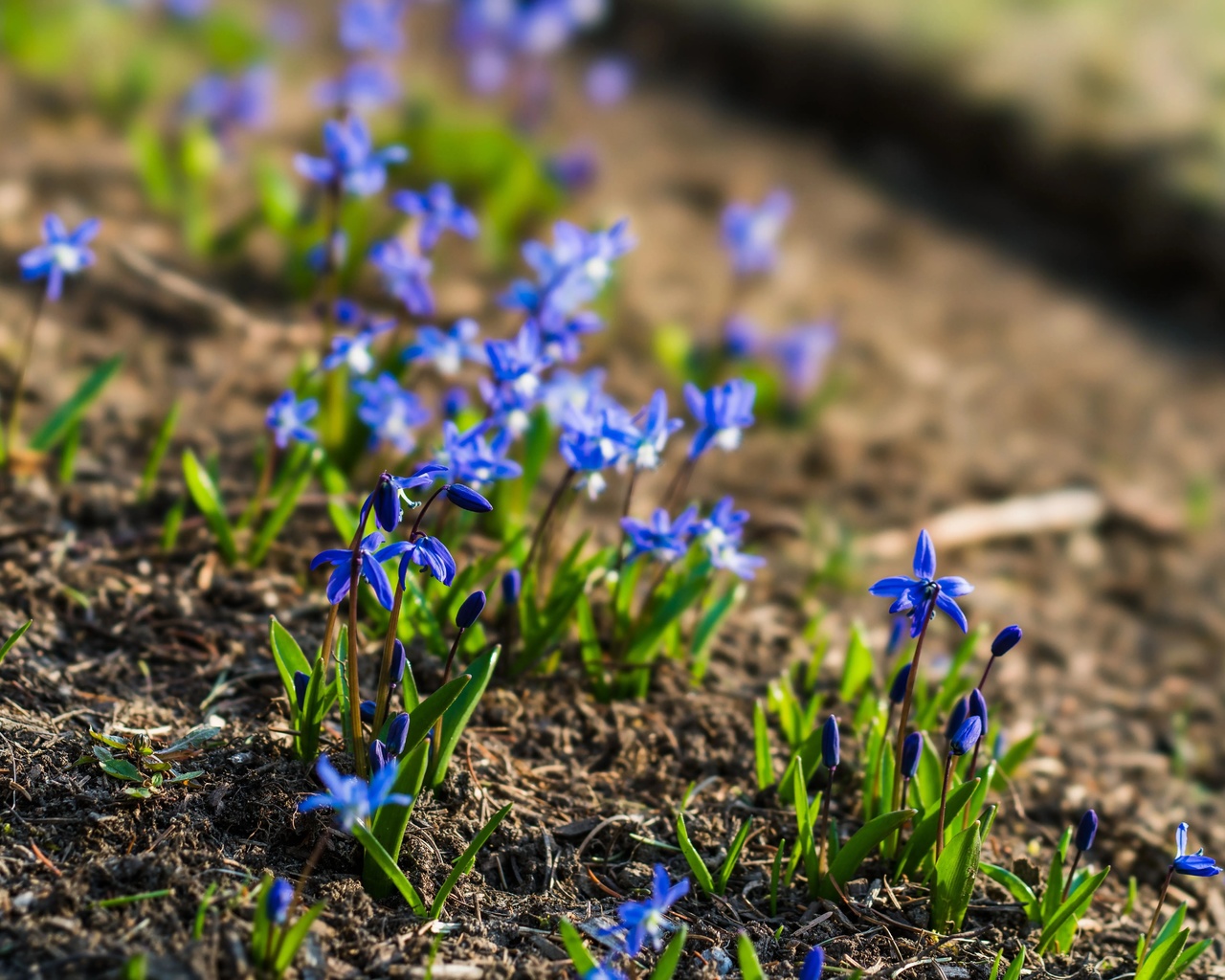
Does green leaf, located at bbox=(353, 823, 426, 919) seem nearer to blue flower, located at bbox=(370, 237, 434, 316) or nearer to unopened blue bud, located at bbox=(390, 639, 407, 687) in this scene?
unopened blue bud, located at bbox=(390, 639, 407, 687)

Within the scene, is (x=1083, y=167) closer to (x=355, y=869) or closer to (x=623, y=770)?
(x=623, y=770)

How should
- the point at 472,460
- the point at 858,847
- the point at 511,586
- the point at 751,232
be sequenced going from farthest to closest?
the point at 751,232, the point at 511,586, the point at 472,460, the point at 858,847

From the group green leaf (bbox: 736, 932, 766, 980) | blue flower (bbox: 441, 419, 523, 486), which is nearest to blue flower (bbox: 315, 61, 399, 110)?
blue flower (bbox: 441, 419, 523, 486)

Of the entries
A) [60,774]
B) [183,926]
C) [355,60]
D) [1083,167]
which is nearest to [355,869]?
[183,926]

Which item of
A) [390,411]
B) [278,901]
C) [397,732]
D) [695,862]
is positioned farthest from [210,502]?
[695,862]

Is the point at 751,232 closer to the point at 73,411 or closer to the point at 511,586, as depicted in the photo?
the point at 511,586
